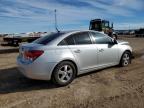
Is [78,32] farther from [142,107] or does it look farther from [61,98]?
[142,107]

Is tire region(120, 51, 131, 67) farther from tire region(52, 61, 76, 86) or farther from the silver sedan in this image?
tire region(52, 61, 76, 86)

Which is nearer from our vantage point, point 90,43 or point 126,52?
point 90,43

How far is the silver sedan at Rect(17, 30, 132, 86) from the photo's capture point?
661 centimetres

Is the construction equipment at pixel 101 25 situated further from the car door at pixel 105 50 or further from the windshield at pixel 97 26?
the car door at pixel 105 50

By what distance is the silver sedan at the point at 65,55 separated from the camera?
21.7 feet

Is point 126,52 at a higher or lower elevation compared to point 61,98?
higher

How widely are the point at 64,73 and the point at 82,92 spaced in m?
0.94

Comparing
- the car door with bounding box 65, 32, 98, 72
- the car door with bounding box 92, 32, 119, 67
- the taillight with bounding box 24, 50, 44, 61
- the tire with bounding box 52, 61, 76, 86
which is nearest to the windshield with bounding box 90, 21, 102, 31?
the car door with bounding box 92, 32, 119, 67

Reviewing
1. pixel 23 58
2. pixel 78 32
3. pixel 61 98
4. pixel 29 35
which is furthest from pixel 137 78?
pixel 29 35

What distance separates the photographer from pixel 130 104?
527 cm

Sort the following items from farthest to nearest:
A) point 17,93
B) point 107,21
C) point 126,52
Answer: point 107,21, point 126,52, point 17,93

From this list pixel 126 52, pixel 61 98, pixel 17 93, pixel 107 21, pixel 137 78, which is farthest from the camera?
pixel 107 21

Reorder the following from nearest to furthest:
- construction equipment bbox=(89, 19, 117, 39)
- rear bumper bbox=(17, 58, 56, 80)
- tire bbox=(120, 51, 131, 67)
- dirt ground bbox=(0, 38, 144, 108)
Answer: dirt ground bbox=(0, 38, 144, 108) → rear bumper bbox=(17, 58, 56, 80) → tire bbox=(120, 51, 131, 67) → construction equipment bbox=(89, 19, 117, 39)

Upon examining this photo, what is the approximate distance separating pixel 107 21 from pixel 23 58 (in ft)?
73.3
